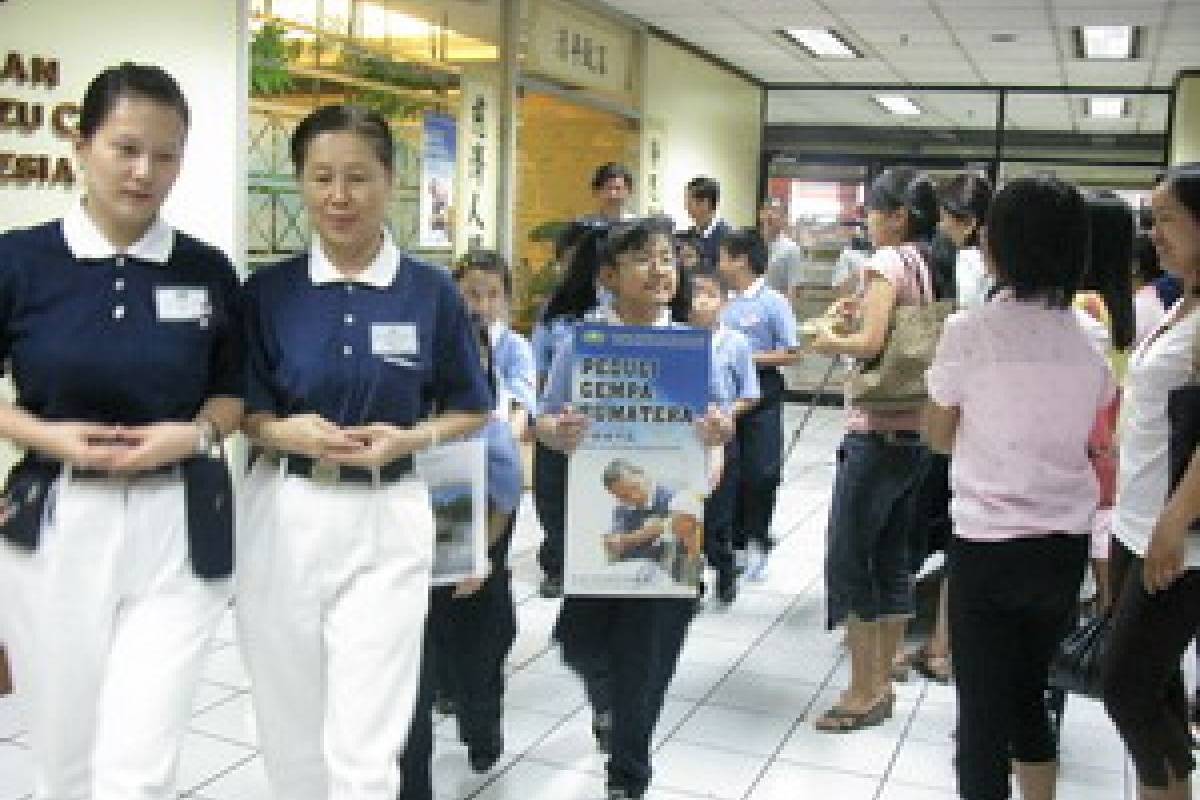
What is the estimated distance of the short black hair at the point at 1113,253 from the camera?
2.75 m

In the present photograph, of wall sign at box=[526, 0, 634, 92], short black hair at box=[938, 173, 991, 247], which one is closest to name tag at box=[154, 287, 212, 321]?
short black hair at box=[938, 173, 991, 247]

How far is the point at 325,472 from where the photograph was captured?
1.99m

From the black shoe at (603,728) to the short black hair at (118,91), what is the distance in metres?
1.89

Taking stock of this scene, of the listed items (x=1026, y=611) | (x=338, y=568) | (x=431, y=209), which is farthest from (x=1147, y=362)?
(x=431, y=209)

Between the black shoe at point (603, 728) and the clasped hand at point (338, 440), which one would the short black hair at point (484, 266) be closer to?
the black shoe at point (603, 728)

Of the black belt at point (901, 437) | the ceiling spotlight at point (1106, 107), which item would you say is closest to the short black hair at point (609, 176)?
the black belt at point (901, 437)

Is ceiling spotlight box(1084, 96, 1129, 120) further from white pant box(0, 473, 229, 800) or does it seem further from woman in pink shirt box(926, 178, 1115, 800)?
white pant box(0, 473, 229, 800)

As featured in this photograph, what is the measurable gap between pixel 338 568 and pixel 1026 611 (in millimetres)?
1344

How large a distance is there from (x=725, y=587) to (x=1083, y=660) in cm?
264

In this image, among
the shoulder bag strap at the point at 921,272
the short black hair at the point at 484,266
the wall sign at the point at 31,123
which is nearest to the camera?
the short black hair at the point at 484,266

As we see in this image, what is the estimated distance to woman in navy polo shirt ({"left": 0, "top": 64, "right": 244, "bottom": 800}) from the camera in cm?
181

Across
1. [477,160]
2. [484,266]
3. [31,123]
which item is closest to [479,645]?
[484,266]

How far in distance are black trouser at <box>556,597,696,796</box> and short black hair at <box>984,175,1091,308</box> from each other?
1.05 m

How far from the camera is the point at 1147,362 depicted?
93.0 inches
